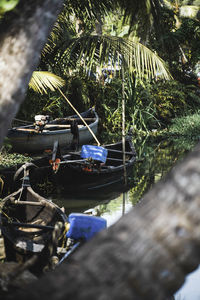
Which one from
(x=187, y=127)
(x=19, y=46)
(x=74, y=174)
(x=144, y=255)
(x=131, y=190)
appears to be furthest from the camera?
(x=187, y=127)

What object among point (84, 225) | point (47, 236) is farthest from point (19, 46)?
point (47, 236)

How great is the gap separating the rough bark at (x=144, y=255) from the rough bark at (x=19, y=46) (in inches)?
37.2

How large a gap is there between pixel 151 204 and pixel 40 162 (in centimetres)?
640

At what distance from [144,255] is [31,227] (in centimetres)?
362

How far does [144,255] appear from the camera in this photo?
1195 mm

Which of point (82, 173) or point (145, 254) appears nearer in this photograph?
point (145, 254)

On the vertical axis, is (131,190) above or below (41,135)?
below

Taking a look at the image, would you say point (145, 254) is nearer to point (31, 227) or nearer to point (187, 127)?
point (31, 227)

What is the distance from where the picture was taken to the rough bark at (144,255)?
1166 millimetres

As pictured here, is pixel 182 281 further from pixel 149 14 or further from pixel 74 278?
pixel 149 14

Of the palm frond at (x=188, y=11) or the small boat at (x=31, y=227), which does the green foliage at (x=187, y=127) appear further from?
the small boat at (x=31, y=227)

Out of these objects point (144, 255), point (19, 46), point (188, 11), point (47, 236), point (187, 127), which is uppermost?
point (188, 11)

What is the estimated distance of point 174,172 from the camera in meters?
1.28

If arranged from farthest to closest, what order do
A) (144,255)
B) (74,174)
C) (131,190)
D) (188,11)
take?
1. (188,11)
2. (131,190)
3. (74,174)
4. (144,255)
